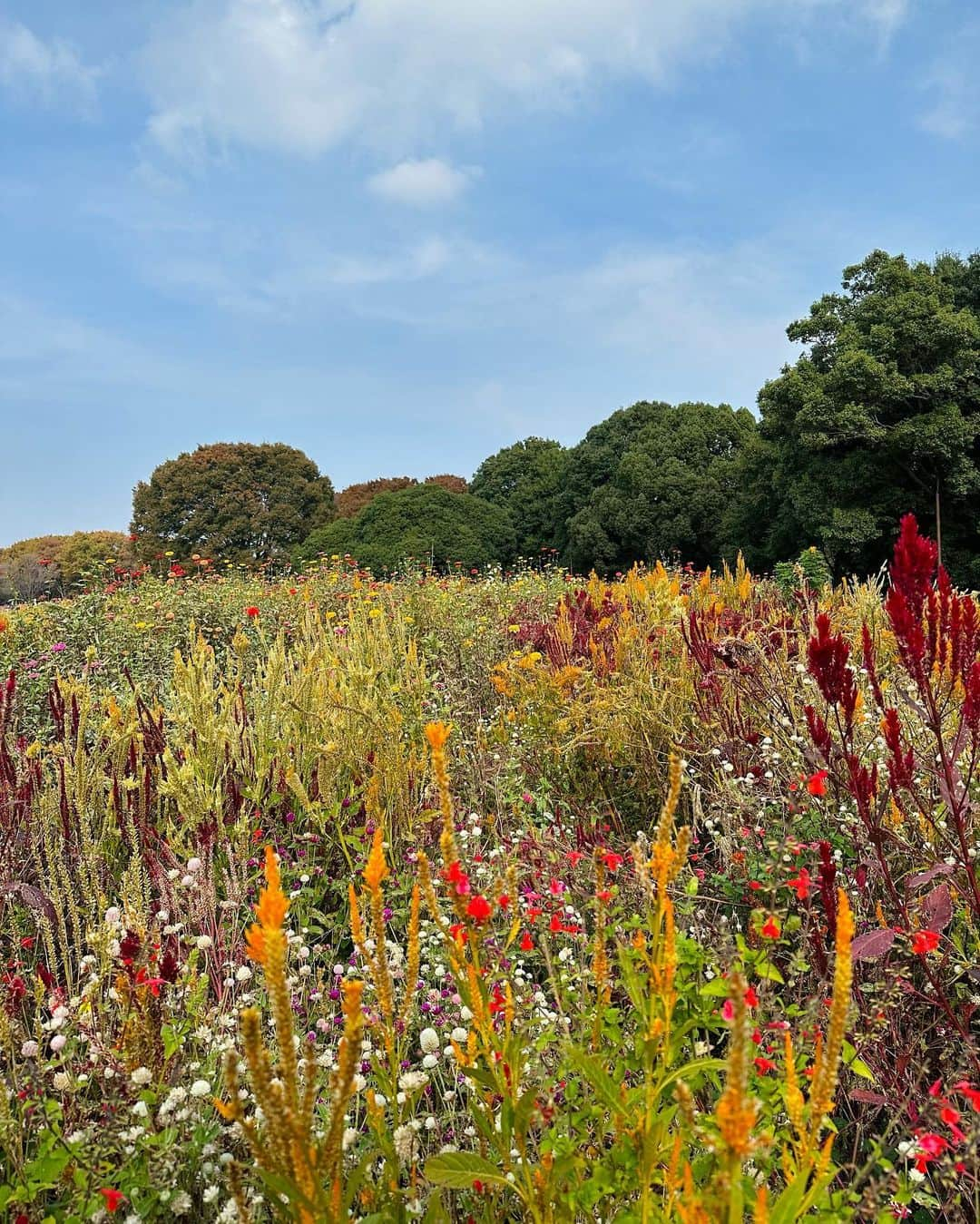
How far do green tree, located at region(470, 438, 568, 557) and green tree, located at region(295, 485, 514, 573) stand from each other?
11.1 feet

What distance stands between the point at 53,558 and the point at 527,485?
20176 mm

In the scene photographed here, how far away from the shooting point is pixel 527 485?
1057 inches

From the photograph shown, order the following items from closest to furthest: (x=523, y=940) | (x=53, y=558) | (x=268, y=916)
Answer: (x=268, y=916) < (x=523, y=940) < (x=53, y=558)

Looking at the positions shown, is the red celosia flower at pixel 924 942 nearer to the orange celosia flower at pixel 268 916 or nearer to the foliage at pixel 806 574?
the orange celosia flower at pixel 268 916

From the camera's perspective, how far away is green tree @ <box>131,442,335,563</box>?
95.7ft

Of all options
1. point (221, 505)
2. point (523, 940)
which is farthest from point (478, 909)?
point (221, 505)

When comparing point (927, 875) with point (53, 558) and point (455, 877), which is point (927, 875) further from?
point (53, 558)

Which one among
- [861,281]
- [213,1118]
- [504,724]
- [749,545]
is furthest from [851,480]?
[213,1118]

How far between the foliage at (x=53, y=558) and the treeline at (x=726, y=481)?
758mm

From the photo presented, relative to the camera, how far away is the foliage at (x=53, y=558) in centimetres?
2422

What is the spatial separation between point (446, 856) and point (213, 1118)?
39.9 inches

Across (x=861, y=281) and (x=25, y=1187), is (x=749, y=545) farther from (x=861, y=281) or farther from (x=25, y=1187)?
(x=25, y=1187)

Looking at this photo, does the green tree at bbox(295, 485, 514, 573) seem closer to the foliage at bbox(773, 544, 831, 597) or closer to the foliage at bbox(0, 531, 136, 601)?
the foliage at bbox(0, 531, 136, 601)

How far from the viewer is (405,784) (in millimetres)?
3006
